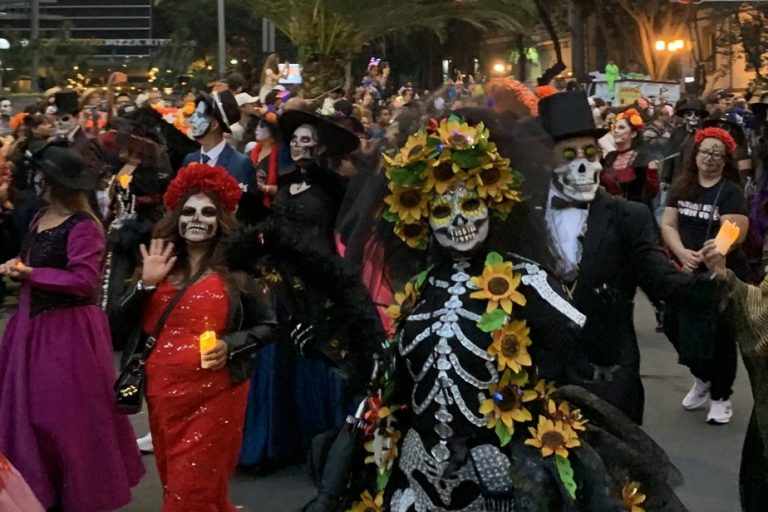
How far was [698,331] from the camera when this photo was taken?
7.84m

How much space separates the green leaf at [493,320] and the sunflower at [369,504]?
62cm

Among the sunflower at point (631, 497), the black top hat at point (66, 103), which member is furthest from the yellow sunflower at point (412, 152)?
the black top hat at point (66, 103)

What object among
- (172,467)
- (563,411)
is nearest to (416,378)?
(563,411)

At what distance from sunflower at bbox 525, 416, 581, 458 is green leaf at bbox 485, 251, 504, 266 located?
1.65ft

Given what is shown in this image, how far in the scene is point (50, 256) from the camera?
19.4ft

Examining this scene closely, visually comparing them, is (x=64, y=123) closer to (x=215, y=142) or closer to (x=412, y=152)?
(x=215, y=142)

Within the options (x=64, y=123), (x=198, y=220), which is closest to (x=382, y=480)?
(x=198, y=220)

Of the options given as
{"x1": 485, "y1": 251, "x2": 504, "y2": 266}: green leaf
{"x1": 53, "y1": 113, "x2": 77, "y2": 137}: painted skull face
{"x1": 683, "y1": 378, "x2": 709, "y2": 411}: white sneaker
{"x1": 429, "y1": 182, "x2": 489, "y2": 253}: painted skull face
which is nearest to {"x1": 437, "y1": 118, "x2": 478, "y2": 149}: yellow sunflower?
{"x1": 429, "y1": 182, "x2": 489, "y2": 253}: painted skull face

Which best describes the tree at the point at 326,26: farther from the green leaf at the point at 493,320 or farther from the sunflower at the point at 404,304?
the green leaf at the point at 493,320

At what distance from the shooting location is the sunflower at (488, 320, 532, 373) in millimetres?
3752

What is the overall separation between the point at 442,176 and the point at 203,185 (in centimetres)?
179

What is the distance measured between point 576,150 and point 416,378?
1902 millimetres

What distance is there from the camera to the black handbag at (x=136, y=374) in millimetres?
5246

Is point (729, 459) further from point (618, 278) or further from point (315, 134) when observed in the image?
point (315, 134)
